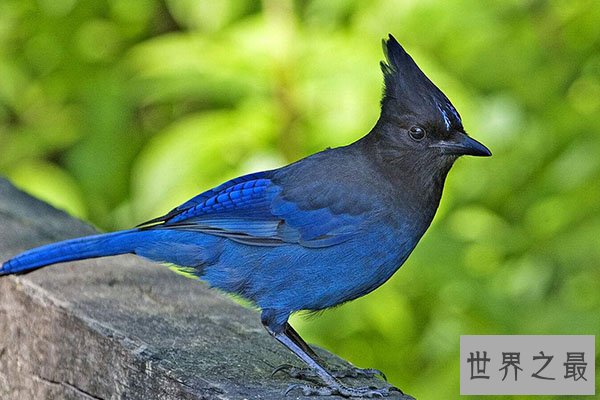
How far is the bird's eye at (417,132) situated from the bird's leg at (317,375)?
1.66 feet

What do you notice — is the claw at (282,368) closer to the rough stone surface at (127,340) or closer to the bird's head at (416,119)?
the rough stone surface at (127,340)

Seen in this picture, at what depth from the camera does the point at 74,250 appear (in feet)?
7.93

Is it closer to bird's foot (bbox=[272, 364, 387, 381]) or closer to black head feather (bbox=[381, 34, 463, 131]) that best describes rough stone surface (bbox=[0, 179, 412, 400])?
bird's foot (bbox=[272, 364, 387, 381])

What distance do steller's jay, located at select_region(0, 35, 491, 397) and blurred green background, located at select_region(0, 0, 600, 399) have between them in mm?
1095

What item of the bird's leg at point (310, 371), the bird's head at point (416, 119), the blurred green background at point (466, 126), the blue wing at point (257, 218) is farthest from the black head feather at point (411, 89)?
the blurred green background at point (466, 126)

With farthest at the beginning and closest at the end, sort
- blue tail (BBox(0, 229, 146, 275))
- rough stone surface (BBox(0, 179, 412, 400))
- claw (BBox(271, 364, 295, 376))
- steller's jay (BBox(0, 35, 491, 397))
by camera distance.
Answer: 1. steller's jay (BBox(0, 35, 491, 397))
2. blue tail (BBox(0, 229, 146, 275))
3. claw (BBox(271, 364, 295, 376))
4. rough stone surface (BBox(0, 179, 412, 400))

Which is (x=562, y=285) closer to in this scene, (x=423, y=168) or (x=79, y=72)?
(x=423, y=168)

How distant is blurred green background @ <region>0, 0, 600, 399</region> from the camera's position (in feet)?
12.3

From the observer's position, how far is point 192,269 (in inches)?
101

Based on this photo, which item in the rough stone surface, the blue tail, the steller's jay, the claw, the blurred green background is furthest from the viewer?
the blurred green background

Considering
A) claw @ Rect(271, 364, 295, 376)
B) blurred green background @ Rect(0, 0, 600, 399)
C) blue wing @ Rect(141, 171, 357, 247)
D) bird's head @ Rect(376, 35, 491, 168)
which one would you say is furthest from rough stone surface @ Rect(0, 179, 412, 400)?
blurred green background @ Rect(0, 0, 600, 399)

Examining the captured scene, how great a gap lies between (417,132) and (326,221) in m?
0.28

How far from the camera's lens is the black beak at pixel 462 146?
248 cm

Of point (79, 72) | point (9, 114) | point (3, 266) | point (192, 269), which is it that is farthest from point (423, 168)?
point (9, 114)
